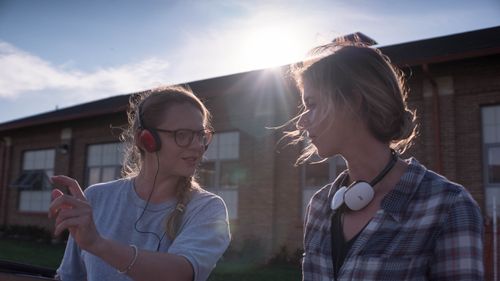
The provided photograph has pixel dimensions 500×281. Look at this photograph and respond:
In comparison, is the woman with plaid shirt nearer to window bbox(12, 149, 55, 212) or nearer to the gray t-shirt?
the gray t-shirt

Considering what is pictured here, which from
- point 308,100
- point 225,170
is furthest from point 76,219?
point 225,170

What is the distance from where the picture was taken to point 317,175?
1355cm

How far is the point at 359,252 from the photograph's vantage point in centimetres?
179

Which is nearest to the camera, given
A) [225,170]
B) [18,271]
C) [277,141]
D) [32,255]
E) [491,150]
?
[18,271]

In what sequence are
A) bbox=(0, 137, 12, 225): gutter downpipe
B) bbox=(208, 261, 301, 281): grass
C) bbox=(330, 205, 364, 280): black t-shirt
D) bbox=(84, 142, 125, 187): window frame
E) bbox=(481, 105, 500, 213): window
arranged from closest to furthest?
bbox=(330, 205, 364, 280): black t-shirt, bbox=(208, 261, 301, 281): grass, bbox=(481, 105, 500, 213): window, bbox=(84, 142, 125, 187): window frame, bbox=(0, 137, 12, 225): gutter downpipe

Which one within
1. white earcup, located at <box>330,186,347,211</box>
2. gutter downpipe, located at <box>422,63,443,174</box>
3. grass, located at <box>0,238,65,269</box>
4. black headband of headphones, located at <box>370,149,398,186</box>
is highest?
gutter downpipe, located at <box>422,63,443,174</box>

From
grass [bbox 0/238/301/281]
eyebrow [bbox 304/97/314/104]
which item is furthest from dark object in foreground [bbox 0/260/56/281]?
grass [bbox 0/238/301/281]

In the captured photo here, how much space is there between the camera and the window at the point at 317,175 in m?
13.2

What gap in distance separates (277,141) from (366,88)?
12.0 m

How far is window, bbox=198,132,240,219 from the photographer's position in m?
15.1

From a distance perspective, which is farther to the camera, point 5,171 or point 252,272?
point 5,171

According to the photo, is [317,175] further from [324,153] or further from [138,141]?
[324,153]

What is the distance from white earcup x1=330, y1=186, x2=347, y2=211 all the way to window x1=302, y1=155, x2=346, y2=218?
440 inches

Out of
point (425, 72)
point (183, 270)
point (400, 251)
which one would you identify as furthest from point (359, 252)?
point (425, 72)
